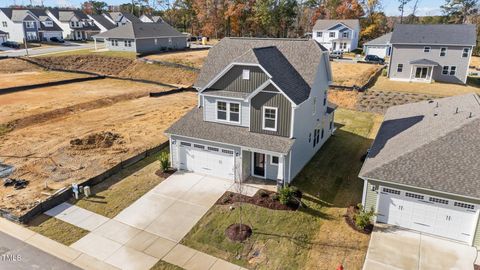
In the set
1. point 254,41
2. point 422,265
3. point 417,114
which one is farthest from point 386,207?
point 254,41

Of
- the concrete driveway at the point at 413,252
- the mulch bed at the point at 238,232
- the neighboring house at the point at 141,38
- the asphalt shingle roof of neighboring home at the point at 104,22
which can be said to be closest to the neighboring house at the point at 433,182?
the concrete driveway at the point at 413,252

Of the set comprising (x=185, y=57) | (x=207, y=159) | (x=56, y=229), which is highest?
(x=185, y=57)

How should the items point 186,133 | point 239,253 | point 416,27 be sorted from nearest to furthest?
point 239,253
point 186,133
point 416,27

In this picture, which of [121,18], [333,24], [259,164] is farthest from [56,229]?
[121,18]

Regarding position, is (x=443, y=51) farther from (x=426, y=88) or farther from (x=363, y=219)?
(x=363, y=219)

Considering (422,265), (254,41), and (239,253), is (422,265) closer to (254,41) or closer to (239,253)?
(239,253)

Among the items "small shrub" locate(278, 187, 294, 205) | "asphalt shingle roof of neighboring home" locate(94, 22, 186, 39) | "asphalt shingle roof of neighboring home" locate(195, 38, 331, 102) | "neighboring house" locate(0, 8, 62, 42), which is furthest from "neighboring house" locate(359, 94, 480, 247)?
"neighboring house" locate(0, 8, 62, 42)
